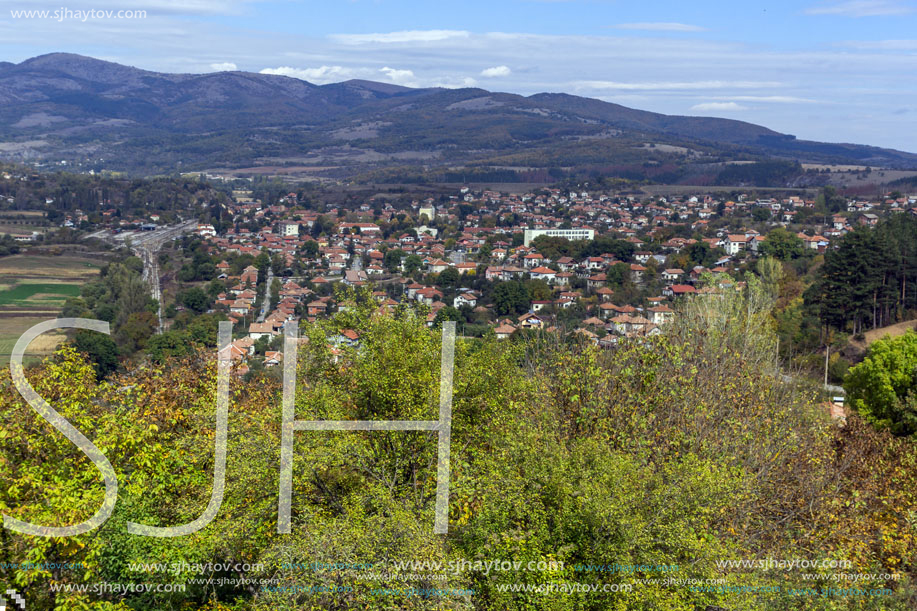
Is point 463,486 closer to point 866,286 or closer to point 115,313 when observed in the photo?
point 866,286

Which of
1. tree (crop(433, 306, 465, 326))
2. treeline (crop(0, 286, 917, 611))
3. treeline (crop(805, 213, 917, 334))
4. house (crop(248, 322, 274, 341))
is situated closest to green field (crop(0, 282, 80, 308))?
house (crop(248, 322, 274, 341))

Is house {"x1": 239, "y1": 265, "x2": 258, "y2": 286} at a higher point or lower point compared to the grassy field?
higher

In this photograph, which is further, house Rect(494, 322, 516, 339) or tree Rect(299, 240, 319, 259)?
tree Rect(299, 240, 319, 259)

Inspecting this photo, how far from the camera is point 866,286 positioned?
2645cm

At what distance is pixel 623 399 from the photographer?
7523 mm

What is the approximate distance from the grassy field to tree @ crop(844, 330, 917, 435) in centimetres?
2600

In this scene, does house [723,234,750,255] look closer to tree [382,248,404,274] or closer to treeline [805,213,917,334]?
tree [382,248,404,274]

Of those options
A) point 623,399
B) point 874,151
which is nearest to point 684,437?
point 623,399

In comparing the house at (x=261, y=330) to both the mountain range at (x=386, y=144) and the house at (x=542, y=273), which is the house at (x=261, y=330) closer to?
the house at (x=542, y=273)

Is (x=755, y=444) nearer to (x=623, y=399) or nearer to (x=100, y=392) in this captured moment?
(x=623, y=399)

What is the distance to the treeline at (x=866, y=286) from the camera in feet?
88.2

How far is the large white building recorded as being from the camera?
66.4 metres

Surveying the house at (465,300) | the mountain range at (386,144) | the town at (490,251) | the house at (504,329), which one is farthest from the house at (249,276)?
the mountain range at (386,144)

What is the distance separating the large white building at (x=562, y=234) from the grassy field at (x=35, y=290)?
3448 centimetres
